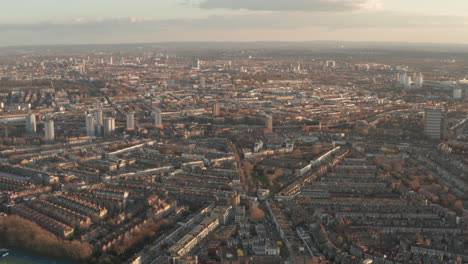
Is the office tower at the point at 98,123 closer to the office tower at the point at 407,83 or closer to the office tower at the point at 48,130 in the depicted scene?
the office tower at the point at 48,130

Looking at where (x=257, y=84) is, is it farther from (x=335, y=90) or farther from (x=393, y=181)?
(x=393, y=181)

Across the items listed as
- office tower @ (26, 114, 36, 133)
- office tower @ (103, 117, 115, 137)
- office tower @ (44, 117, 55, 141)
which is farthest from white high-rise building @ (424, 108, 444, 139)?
office tower @ (26, 114, 36, 133)

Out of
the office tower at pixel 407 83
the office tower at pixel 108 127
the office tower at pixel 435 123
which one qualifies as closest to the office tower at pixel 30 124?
the office tower at pixel 108 127

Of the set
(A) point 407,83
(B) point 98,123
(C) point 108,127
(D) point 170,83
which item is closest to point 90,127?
(C) point 108,127

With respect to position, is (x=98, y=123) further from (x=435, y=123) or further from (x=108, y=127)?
(x=435, y=123)

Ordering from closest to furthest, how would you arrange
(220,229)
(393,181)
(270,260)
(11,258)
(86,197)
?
(270,260) < (11,258) < (220,229) < (86,197) < (393,181)

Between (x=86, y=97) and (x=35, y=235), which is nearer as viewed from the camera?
(x=35, y=235)

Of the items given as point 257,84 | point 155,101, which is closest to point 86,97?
point 155,101

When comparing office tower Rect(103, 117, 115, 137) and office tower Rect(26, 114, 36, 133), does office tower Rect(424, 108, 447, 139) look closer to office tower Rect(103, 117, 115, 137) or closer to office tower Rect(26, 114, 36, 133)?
office tower Rect(103, 117, 115, 137)
